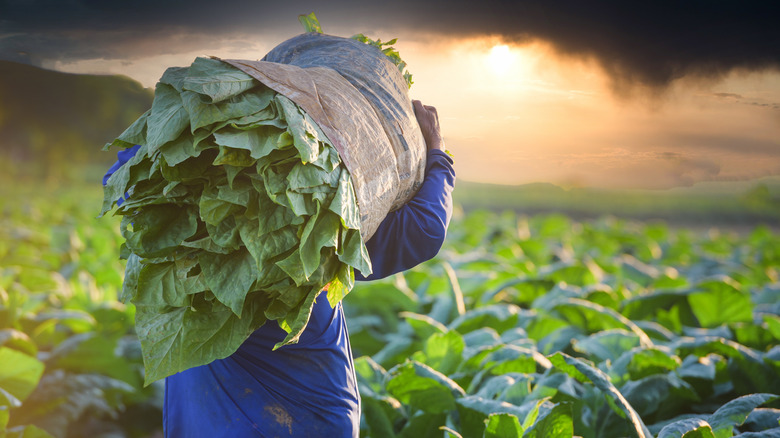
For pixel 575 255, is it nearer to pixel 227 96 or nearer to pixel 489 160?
pixel 489 160

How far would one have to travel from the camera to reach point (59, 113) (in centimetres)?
330

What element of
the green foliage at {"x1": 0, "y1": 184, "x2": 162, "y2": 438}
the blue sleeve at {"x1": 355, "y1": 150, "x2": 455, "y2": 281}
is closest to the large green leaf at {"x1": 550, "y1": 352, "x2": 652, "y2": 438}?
the blue sleeve at {"x1": 355, "y1": 150, "x2": 455, "y2": 281}

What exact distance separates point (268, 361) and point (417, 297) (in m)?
2.30

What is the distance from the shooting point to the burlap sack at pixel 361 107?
4.19ft

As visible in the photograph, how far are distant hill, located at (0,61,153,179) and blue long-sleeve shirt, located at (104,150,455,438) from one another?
0.78 m

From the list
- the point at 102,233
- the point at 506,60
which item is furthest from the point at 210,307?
the point at 102,233

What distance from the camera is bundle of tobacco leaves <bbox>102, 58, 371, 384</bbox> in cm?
120

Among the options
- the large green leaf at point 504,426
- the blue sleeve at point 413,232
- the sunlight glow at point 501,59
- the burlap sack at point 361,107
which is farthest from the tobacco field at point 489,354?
the sunlight glow at point 501,59

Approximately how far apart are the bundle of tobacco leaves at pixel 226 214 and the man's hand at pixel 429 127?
58 centimetres

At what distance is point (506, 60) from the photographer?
6.39 feet

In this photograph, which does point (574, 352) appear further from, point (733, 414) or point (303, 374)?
point (303, 374)

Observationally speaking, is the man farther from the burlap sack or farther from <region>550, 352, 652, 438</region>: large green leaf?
<region>550, 352, 652, 438</region>: large green leaf

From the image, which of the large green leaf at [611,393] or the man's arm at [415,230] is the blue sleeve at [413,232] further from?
the large green leaf at [611,393]

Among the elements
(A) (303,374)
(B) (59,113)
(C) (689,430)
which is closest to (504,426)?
(C) (689,430)
